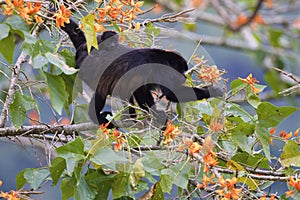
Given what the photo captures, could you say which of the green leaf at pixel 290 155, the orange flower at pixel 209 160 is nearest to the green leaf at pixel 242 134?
the green leaf at pixel 290 155

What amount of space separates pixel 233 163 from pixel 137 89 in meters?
0.73

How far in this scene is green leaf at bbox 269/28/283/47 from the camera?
14.4ft

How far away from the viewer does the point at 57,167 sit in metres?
1.64

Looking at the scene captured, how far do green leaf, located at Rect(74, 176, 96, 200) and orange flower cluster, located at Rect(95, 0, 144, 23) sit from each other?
472 millimetres

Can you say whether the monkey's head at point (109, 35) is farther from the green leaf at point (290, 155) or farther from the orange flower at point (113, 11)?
the green leaf at point (290, 155)

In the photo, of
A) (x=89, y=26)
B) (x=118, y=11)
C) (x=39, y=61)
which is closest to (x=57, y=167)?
(x=39, y=61)

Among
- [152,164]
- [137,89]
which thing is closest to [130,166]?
[152,164]

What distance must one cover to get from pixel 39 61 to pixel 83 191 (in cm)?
35

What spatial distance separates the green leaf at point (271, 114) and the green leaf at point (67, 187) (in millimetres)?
558

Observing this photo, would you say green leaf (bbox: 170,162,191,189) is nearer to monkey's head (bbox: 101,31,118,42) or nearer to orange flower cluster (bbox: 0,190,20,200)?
orange flower cluster (bbox: 0,190,20,200)

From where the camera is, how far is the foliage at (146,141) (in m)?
1.61

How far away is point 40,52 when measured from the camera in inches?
64.6

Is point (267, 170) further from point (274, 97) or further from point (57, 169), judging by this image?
point (274, 97)

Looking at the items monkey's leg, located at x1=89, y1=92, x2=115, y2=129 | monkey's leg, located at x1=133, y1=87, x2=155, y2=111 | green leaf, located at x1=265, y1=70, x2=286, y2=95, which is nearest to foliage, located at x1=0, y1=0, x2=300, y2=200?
monkey's leg, located at x1=89, y1=92, x2=115, y2=129
